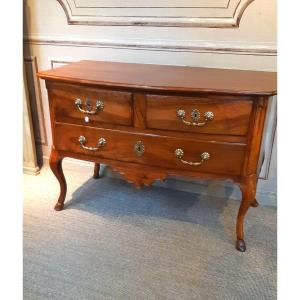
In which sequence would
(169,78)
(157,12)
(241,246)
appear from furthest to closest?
1. (157,12)
2. (241,246)
3. (169,78)

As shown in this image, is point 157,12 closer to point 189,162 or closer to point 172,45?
point 172,45

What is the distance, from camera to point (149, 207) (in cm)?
180

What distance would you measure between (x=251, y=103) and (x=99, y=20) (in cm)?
107

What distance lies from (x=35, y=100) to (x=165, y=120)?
3.93 ft

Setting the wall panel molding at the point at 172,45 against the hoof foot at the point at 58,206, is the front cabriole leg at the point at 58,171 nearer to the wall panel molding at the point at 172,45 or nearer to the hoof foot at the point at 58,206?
the hoof foot at the point at 58,206

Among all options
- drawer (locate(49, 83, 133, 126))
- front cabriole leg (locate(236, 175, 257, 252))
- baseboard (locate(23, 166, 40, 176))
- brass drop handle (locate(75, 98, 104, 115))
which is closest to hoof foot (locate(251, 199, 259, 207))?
front cabriole leg (locate(236, 175, 257, 252))

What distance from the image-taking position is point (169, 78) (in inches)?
53.3

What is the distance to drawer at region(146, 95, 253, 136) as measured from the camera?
1215 mm

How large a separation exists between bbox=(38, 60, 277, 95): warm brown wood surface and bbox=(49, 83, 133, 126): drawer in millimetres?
54

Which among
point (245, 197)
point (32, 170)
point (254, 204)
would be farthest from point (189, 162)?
point (32, 170)

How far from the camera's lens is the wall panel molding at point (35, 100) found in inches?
79.5

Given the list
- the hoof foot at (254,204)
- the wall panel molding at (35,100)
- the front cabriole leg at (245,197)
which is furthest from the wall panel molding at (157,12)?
the hoof foot at (254,204)

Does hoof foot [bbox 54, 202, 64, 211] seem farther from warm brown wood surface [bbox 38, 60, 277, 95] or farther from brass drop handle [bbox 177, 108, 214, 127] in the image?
brass drop handle [bbox 177, 108, 214, 127]
